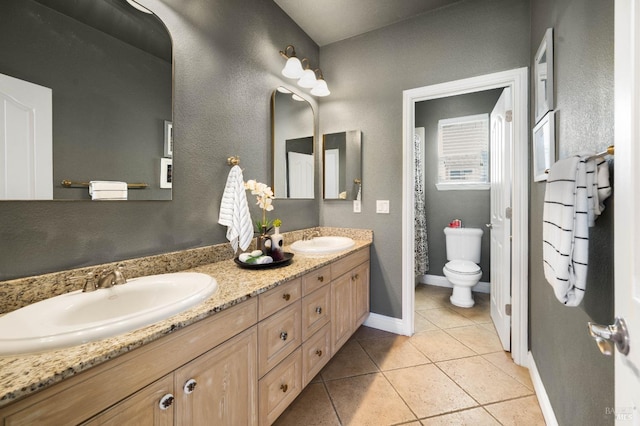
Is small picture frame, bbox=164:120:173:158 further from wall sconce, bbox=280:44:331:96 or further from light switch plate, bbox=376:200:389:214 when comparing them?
light switch plate, bbox=376:200:389:214

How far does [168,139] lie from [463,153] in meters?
3.35

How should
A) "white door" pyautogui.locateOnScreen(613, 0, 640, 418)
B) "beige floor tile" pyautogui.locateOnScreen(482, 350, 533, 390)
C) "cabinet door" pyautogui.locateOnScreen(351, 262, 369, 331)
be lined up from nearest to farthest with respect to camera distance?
"white door" pyautogui.locateOnScreen(613, 0, 640, 418) < "beige floor tile" pyautogui.locateOnScreen(482, 350, 533, 390) < "cabinet door" pyautogui.locateOnScreen(351, 262, 369, 331)

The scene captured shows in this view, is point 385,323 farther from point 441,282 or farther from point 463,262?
point 441,282

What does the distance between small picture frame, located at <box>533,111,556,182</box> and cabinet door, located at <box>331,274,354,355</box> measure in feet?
4.51

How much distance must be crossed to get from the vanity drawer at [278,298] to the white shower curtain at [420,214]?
2435 mm

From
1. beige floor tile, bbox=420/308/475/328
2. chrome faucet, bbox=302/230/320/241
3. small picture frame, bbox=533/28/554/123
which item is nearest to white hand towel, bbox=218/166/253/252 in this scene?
chrome faucet, bbox=302/230/320/241

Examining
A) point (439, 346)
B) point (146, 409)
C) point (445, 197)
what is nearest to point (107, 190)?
point (146, 409)

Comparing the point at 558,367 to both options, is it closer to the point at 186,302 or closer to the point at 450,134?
the point at 186,302

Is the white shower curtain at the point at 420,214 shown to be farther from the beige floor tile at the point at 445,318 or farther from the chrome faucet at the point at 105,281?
the chrome faucet at the point at 105,281

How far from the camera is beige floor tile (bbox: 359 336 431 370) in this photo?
76.7 inches

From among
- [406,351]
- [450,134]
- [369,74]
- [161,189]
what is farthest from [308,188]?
[450,134]

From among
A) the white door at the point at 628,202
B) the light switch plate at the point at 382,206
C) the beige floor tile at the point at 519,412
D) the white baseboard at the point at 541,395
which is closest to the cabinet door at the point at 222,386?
the white door at the point at 628,202

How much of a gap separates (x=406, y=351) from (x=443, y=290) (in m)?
1.59

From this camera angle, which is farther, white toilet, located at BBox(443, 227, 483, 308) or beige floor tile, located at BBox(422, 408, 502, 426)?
white toilet, located at BBox(443, 227, 483, 308)
